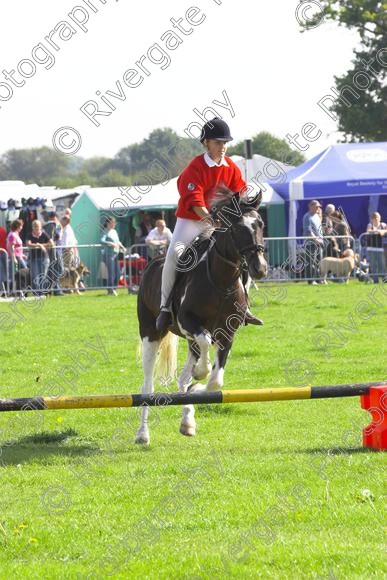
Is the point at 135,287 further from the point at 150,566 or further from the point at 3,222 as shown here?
the point at 150,566

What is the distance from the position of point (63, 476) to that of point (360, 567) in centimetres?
344

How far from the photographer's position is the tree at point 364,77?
1834 inches

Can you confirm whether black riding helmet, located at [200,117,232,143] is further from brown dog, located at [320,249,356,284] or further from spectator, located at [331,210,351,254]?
spectator, located at [331,210,351,254]

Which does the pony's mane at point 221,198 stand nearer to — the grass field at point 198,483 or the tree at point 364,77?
the grass field at point 198,483

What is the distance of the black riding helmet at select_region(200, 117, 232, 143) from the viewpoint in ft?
33.8

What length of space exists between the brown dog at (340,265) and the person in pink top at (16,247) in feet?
24.8

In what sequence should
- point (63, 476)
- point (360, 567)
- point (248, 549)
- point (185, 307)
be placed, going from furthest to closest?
point (185, 307)
point (63, 476)
point (248, 549)
point (360, 567)

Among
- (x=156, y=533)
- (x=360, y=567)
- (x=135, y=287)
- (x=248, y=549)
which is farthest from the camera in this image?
(x=135, y=287)

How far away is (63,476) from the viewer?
8.56 m


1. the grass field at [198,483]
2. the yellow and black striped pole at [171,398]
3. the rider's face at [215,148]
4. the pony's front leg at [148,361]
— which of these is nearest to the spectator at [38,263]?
the grass field at [198,483]

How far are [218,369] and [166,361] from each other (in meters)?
1.05

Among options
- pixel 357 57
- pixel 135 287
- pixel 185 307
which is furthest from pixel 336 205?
pixel 185 307

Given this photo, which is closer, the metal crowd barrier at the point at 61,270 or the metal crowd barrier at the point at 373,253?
Answer: the metal crowd barrier at the point at 61,270

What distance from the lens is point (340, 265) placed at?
90.1 ft
